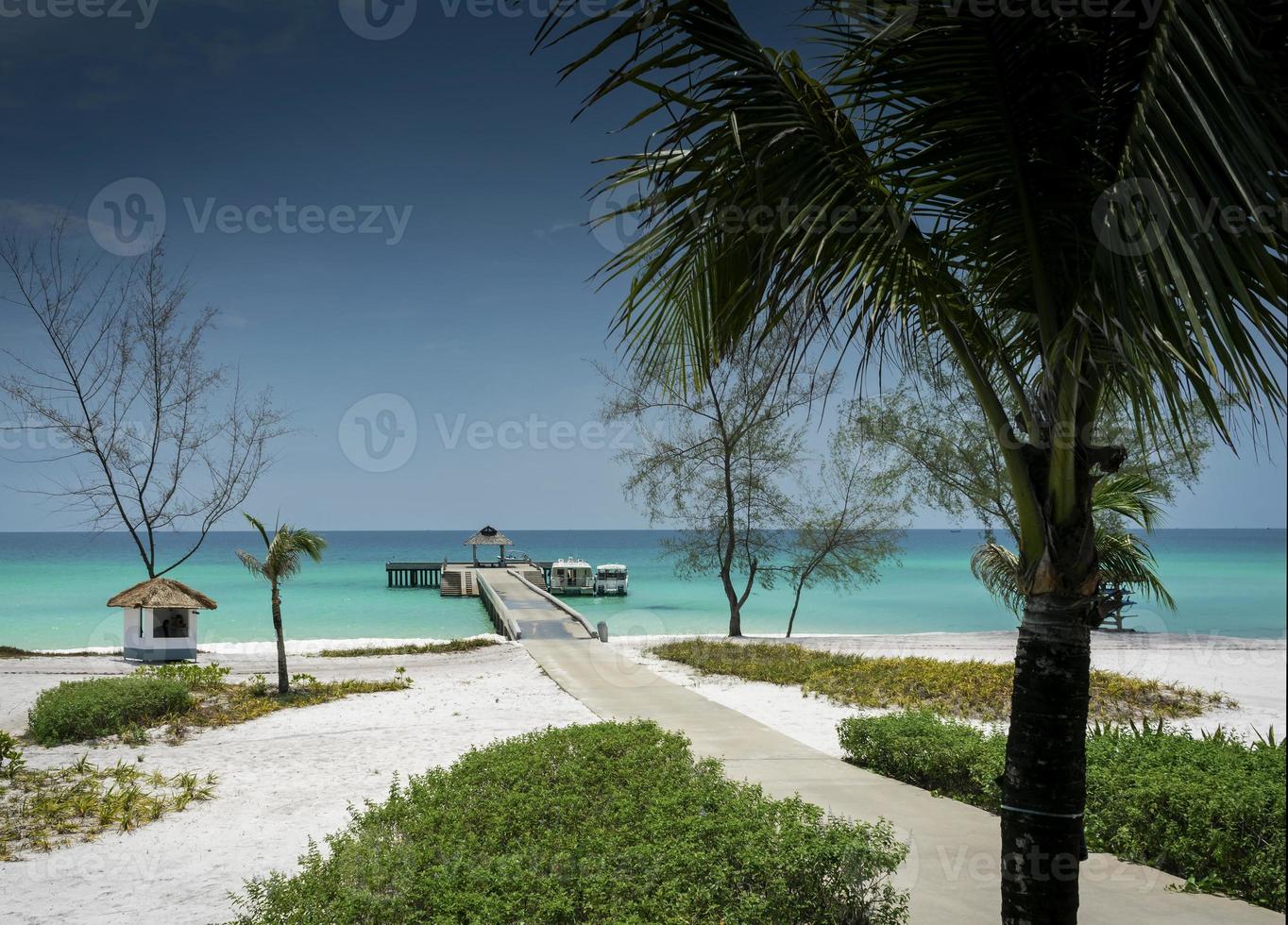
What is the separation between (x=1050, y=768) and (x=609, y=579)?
5504cm

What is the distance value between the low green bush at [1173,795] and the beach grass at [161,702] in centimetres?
1005

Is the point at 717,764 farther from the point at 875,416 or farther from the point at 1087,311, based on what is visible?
the point at 875,416

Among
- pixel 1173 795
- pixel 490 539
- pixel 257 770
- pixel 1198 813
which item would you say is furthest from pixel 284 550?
pixel 490 539

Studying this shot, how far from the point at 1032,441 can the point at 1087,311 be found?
55 cm

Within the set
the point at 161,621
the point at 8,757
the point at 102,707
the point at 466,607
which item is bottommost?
the point at 466,607

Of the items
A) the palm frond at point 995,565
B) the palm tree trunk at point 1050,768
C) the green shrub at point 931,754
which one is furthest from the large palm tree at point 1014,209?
the palm frond at point 995,565

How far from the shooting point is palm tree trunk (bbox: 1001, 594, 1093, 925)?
3045 mm

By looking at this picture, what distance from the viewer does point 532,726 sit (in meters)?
11.7

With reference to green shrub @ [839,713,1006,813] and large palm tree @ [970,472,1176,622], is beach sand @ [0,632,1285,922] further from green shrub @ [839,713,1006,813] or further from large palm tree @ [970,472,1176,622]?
large palm tree @ [970,472,1176,622]

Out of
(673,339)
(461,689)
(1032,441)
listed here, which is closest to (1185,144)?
(1032,441)

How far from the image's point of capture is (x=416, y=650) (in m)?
21.6

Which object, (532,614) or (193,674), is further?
(532,614)

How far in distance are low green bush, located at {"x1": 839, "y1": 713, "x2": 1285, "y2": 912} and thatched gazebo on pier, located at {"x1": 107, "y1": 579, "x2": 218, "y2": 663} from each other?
1640cm

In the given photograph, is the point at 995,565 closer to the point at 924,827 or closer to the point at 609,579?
the point at 924,827
